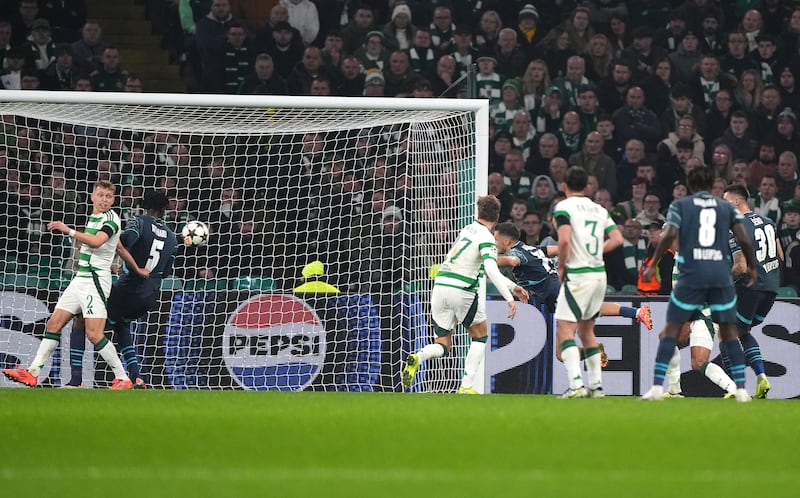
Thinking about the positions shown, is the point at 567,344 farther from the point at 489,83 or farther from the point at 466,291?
the point at 489,83

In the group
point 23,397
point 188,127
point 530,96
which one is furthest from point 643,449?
point 530,96

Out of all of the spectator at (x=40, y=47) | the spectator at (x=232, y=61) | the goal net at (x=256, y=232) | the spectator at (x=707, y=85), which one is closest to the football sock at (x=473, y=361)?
the goal net at (x=256, y=232)

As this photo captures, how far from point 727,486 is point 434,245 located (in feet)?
27.7

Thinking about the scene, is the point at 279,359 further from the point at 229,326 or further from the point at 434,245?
the point at 434,245

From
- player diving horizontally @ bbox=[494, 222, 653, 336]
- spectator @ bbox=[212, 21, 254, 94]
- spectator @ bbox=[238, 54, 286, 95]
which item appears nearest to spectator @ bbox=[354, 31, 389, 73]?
spectator @ bbox=[238, 54, 286, 95]

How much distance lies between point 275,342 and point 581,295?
4139mm

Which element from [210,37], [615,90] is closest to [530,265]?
[615,90]

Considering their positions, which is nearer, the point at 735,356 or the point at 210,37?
the point at 735,356

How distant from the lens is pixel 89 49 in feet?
53.8

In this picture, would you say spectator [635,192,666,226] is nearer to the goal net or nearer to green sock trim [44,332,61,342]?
the goal net

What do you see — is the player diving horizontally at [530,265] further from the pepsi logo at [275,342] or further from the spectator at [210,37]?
the spectator at [210,37]

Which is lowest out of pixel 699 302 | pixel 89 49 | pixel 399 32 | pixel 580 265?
pixel 699 302

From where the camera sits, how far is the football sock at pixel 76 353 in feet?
36.8

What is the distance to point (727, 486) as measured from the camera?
435 centimetres
